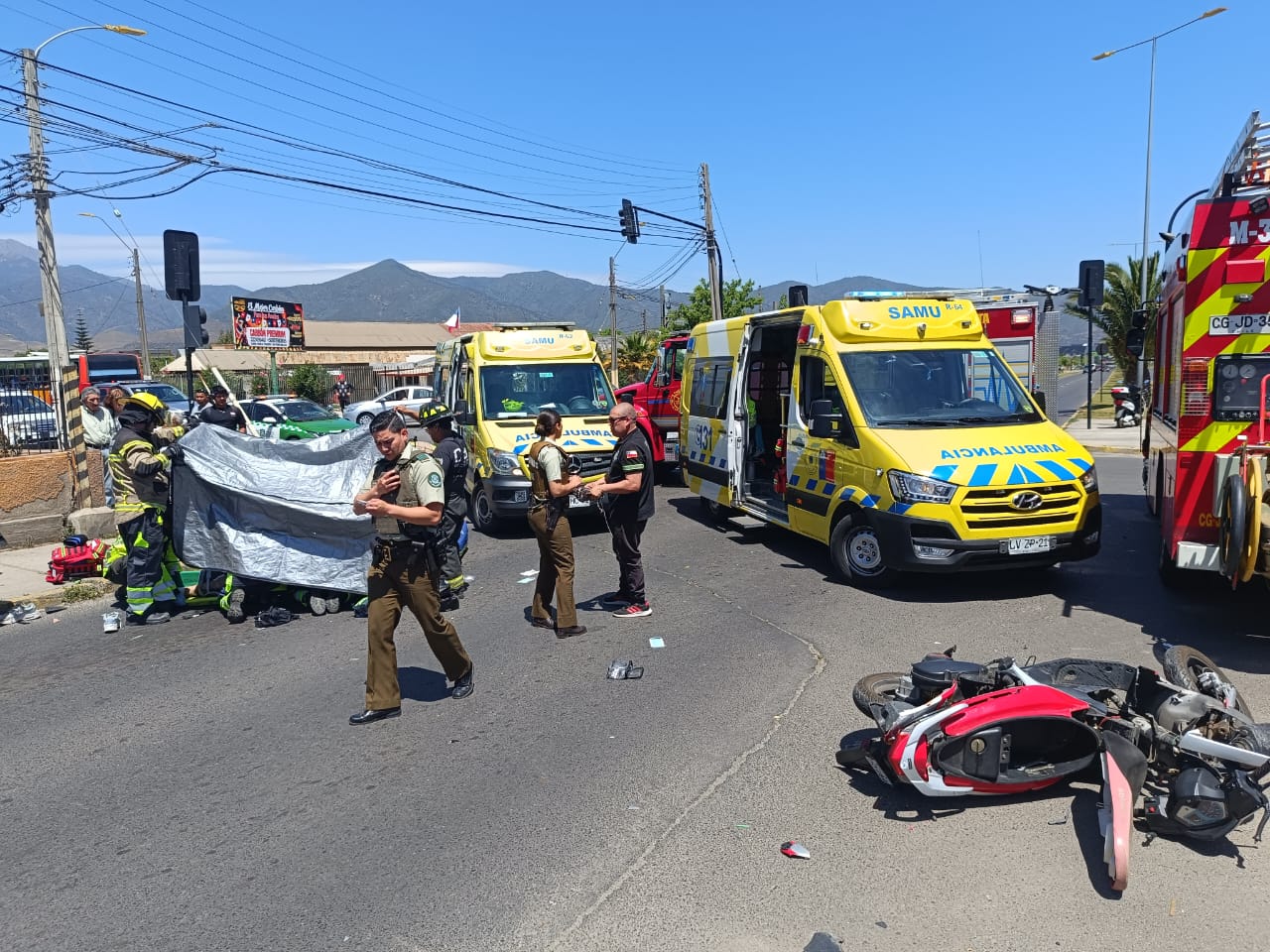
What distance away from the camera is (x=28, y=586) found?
31.4 feet

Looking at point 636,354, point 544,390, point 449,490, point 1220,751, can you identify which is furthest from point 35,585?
point 636,354

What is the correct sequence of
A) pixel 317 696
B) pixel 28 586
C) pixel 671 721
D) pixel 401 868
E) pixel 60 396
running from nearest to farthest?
pixel 401 868 → pixel 671 721 → pixel 317 696 → pixel 28 586 → pixel 60 396

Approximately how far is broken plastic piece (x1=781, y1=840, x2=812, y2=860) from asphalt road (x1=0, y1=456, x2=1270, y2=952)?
0.04m

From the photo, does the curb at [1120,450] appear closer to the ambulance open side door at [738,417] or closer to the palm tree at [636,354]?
the ambulance open side door at [738,417]

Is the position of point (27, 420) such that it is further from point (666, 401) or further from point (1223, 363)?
point (1223, 363)

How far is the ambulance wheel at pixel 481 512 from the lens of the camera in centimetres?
1157

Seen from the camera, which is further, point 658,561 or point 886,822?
point 658,561

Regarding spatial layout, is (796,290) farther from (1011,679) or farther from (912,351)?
(1011,679)

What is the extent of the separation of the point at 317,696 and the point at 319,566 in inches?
92.4

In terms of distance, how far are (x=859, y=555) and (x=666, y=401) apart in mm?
7424

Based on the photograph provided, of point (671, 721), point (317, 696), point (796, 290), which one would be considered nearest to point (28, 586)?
point (317, 696)

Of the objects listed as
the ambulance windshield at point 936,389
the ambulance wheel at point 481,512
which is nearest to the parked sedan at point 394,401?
the ambulance wheel at point 481,512

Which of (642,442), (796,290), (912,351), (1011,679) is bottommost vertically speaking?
(1011,679)

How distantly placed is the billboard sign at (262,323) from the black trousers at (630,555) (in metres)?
43.5
